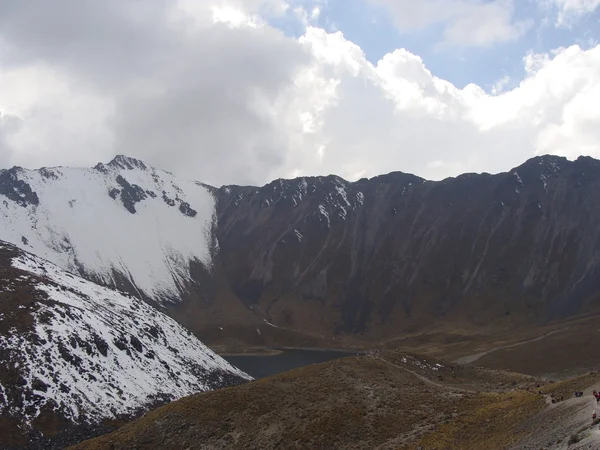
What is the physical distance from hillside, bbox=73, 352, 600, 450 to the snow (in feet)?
151

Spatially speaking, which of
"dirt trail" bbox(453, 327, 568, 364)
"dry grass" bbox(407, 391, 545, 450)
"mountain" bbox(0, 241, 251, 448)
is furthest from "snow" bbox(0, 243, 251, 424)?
"dirt trail" bbox(453, 327, 568, 364)

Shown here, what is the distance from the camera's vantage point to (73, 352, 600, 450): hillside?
119ft

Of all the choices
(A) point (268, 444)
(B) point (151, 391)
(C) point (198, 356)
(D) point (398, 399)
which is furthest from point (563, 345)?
(A) point (268, 444)

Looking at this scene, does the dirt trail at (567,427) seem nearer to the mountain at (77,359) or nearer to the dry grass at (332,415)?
the dry grass at (332,415)

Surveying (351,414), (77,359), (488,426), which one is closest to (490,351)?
(77,359)

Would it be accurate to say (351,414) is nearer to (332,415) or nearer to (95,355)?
(332,415)

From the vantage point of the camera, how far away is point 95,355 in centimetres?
10000

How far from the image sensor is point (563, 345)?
15388cm

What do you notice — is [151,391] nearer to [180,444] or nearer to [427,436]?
[180,444]

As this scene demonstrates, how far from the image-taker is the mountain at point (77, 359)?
266ft

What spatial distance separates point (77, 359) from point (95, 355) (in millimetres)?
4680

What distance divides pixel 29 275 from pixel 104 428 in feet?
186

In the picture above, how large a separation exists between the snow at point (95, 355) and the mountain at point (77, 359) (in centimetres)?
18

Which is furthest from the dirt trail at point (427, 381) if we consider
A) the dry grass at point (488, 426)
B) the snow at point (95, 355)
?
the snow at point (95, 355)
